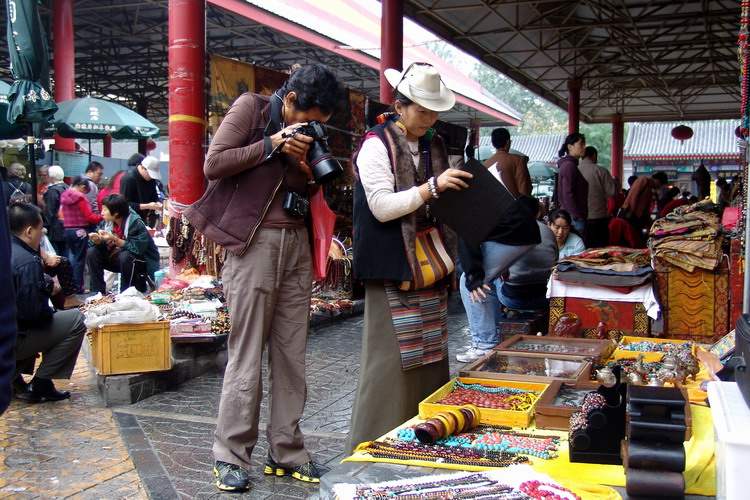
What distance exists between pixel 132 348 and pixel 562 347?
2.72 metres

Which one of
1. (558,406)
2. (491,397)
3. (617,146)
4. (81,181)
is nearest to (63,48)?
(81,181)

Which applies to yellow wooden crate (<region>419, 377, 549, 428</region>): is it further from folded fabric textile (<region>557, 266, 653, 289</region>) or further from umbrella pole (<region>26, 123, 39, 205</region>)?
umbrella pole (<region>26, 123, 39, 205</region>)

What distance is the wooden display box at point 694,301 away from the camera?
17.4 ft

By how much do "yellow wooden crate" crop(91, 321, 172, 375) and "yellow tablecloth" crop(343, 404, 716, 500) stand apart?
239cm

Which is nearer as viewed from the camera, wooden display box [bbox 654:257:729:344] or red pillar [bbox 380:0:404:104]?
wooden display box [bbox 654:257:729:344]

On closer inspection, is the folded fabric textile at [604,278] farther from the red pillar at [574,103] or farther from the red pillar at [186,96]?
the red pillar at [574,103]

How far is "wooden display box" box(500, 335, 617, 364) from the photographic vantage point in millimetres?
4160

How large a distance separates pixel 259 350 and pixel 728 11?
12.0 m

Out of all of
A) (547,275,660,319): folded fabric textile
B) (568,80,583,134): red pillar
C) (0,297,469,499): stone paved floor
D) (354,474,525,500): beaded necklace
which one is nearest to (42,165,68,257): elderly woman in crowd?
(0,297,469,499): stone paved floor

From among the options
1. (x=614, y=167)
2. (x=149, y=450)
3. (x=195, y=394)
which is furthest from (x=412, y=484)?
Result: (x=614, y=167)

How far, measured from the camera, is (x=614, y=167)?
22.6 m

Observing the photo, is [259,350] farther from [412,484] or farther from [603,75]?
[603,75]

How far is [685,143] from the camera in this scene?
2952 centimetres

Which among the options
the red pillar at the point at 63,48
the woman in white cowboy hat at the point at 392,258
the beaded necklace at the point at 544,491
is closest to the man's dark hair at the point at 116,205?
the woman in white cowboy hat at the point at 392,258
